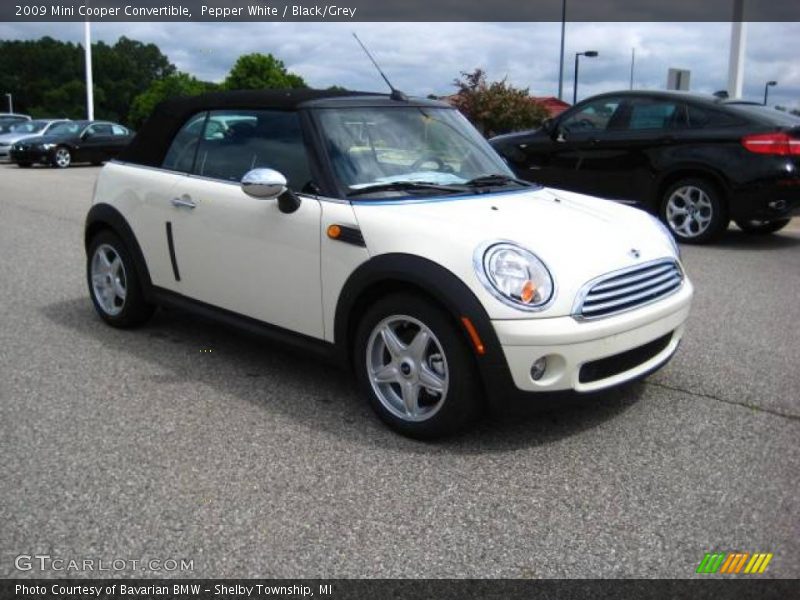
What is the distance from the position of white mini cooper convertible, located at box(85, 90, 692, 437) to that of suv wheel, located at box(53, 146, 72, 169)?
59.1ft

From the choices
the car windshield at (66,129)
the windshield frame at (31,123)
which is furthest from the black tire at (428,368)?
the windshield frame at (31,123)

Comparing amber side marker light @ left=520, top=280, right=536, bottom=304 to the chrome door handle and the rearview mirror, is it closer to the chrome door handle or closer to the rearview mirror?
the rearview mirror

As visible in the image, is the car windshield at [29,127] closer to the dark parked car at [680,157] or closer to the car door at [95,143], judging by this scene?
the car door at [95,143]

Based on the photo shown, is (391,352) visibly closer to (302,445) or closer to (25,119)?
(302,445)

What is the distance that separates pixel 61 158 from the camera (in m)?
21.5

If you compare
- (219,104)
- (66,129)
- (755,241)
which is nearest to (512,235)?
(219,104)

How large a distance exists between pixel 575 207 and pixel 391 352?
1.28 m

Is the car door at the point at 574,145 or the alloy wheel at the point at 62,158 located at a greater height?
the car door at the point at 574,145

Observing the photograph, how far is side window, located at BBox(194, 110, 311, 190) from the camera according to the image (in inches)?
164

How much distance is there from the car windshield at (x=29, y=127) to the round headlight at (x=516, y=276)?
80.2ft

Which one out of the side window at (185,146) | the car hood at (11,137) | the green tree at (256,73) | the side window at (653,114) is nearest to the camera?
the side window at (185,146)

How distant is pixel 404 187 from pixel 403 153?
0.98ft

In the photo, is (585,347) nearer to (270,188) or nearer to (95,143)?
(270,188)

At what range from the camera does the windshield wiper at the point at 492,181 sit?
14.3 feet
